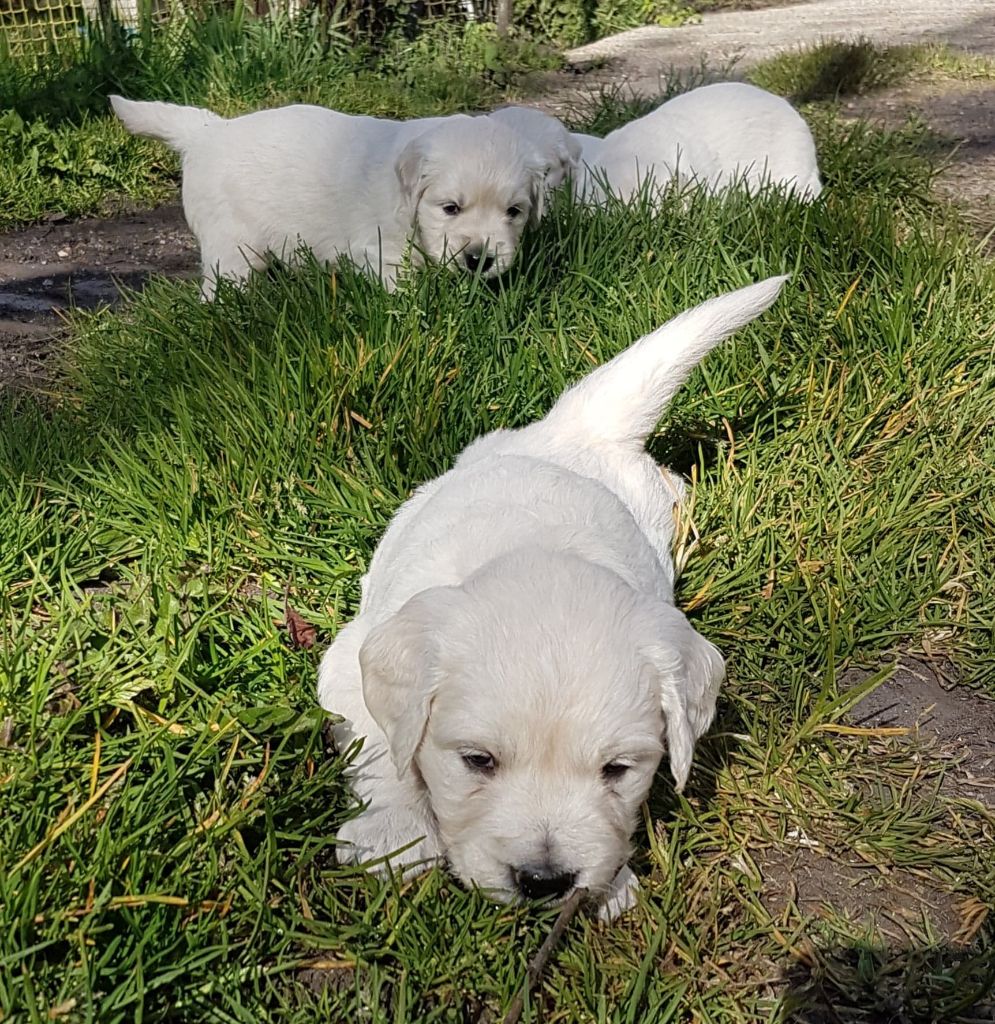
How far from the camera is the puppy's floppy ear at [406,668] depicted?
2053mm

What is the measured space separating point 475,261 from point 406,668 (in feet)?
8.23

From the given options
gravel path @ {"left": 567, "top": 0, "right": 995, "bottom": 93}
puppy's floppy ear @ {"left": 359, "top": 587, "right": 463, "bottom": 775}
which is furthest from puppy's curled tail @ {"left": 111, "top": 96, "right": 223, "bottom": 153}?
gravel path @ {"left": 567, "top": 0, "right": 995, "bottom": 93}

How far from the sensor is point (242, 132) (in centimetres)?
522

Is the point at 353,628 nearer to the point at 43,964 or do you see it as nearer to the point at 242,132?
the point at 43,964

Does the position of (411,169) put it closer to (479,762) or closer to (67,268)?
(67,268)

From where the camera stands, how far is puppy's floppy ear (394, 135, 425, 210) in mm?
4633

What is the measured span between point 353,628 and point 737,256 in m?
2.43

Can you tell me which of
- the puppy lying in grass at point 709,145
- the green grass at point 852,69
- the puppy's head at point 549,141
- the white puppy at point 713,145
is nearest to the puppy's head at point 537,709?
the puppy's head at point 549,141

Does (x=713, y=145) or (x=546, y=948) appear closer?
(x=546, y=948)

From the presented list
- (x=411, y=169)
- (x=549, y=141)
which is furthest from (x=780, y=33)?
(x=411, y=169)

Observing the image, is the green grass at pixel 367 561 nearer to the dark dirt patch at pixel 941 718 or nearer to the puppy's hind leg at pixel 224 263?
the dark dirt patch at pixel 941 718

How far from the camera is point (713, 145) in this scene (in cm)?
573

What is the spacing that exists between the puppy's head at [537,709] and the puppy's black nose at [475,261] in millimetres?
2224

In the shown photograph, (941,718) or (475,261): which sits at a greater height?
(475,261)
